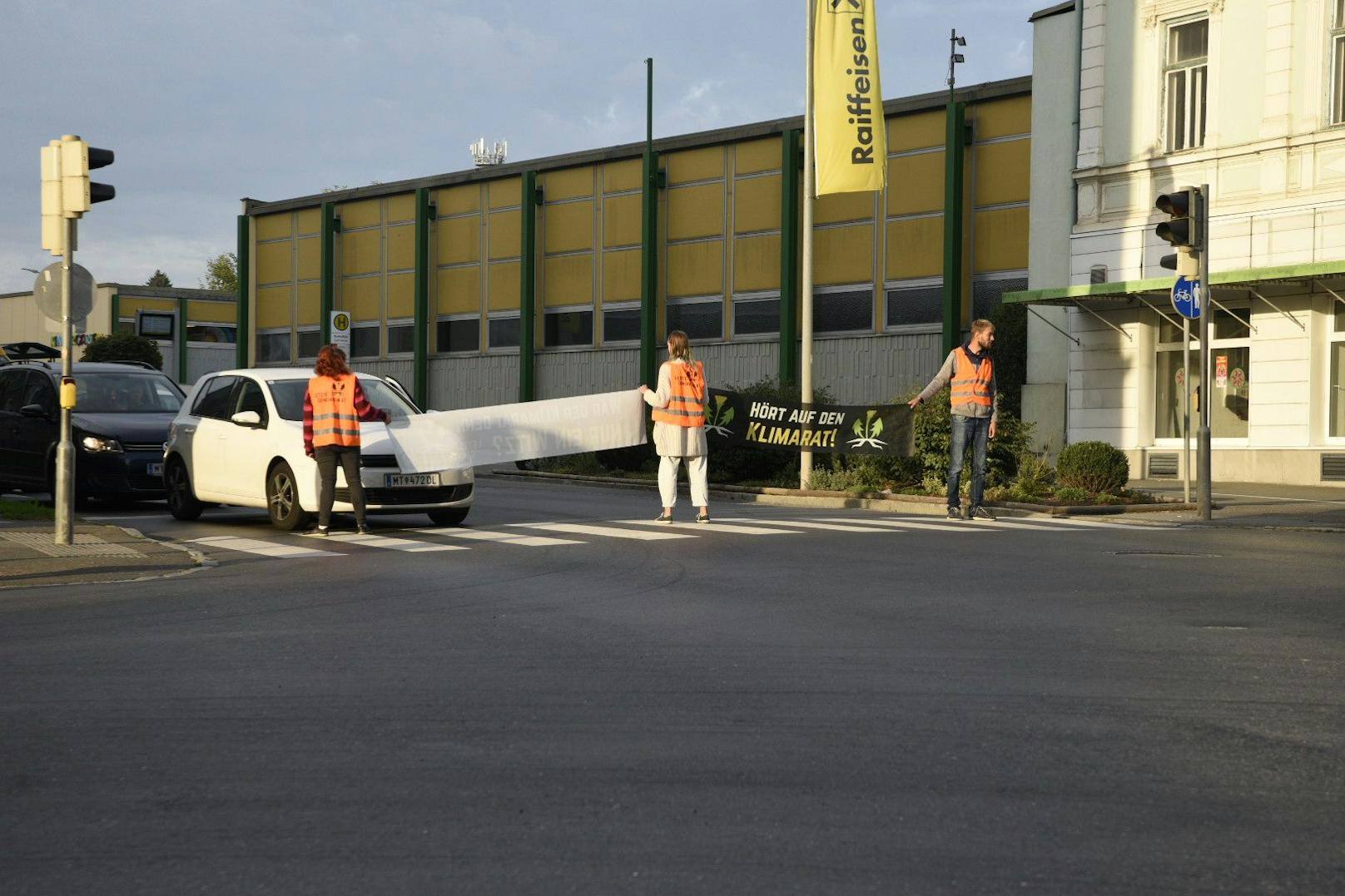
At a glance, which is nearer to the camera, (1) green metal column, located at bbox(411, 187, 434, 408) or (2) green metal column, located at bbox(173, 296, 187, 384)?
(1) green metal column, located at bbox(411, 187, 434, 408)

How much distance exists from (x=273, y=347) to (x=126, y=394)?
3392 centimetres

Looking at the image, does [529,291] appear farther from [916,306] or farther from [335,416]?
[335,416]

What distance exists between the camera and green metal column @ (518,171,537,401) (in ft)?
145

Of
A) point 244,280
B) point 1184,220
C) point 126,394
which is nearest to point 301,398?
point 126,394

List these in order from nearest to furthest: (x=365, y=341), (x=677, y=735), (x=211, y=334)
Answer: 1. (x=677, y=735)
2. (x=365, y=341)
3. (x=211, y=334)

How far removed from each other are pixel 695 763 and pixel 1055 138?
26972 mm

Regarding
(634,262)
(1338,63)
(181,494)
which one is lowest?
(181,494)

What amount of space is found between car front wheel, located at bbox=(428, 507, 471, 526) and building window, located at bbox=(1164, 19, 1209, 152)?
1645 centimetres

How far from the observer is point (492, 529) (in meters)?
15.7

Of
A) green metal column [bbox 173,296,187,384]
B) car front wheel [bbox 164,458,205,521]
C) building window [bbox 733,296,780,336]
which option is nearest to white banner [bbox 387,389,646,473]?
car front wheel [bbox 164,458,205,521]

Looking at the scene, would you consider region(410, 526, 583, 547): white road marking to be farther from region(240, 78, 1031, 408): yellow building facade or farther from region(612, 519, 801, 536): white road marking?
region(240, 78, 1031, 408): yellow building facade

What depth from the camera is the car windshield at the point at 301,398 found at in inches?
650

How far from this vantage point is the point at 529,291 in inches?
1747

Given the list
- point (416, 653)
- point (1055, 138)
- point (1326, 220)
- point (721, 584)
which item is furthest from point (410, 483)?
point (1055, 138)
